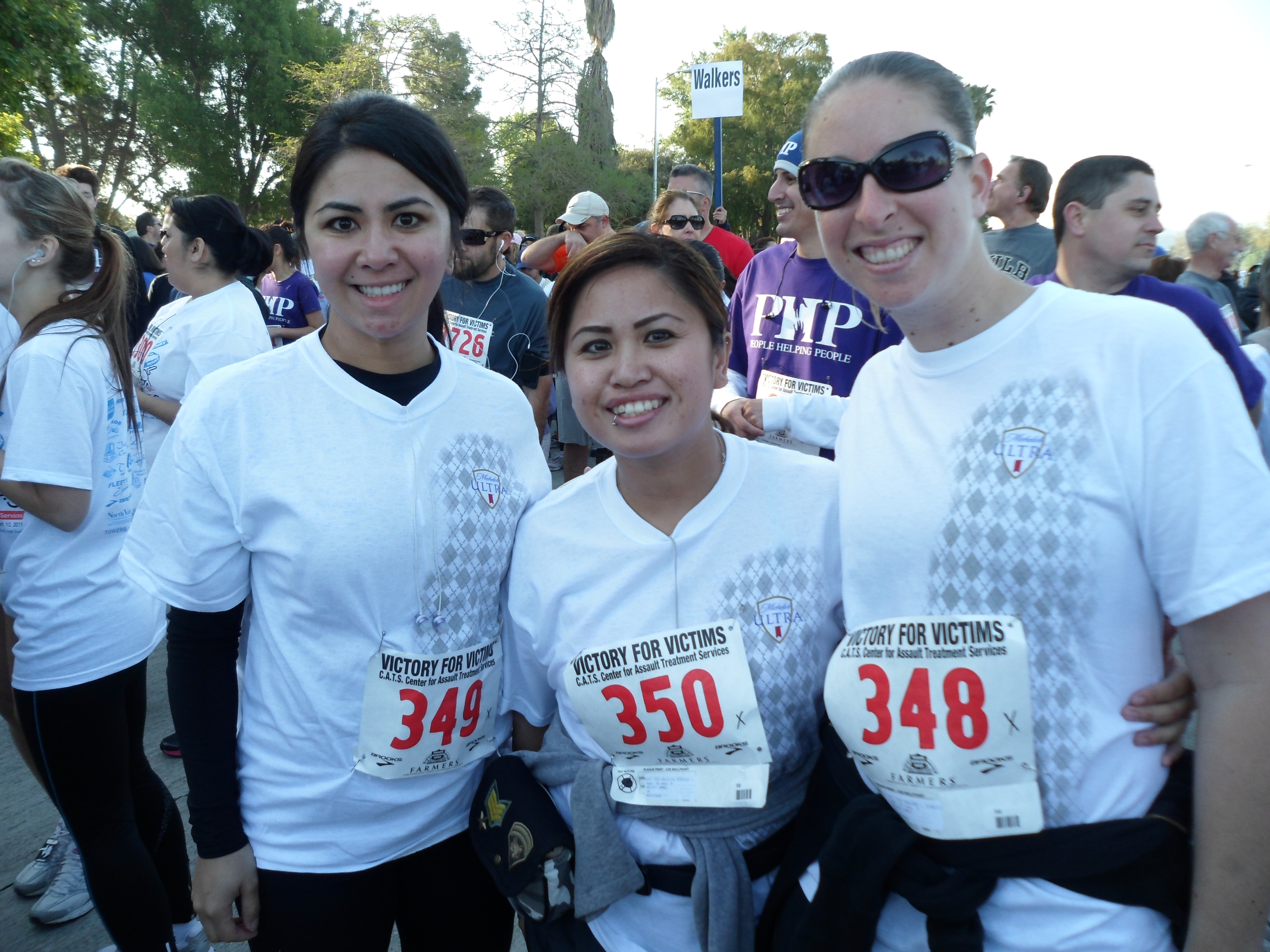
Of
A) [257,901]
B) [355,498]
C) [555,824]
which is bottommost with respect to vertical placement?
[257,901]

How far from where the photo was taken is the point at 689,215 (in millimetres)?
5262

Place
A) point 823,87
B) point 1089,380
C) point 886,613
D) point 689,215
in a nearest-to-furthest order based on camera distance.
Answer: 1. point 1089,380
2. point 886,613
3. point 823,87
4. point 689,215

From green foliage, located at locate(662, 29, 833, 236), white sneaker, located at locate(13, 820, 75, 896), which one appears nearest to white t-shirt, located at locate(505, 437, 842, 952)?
white sneaker, located at locate(13, 820, 75, 896)

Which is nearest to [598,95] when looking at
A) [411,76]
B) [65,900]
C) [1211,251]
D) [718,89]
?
[411,76]

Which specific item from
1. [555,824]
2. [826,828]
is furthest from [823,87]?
[555,824]

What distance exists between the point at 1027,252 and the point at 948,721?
4621 millimetres

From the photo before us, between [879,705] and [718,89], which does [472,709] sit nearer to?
[879,705]

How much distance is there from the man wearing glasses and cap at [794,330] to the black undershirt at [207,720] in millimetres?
1728

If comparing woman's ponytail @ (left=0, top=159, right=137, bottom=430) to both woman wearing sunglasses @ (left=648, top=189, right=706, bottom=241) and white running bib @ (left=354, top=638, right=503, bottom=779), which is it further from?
woman wearing sunglasses @ (left=648, top=189, right=706, bottom=241)

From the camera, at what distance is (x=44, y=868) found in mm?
2859

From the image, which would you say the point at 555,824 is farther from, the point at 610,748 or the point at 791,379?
the point at 791,379

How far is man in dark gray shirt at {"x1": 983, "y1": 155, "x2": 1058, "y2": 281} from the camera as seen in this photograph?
4.98 metres

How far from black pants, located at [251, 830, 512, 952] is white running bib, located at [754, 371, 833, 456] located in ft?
5.52

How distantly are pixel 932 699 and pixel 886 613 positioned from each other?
159mm
